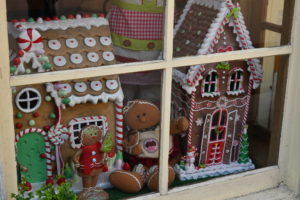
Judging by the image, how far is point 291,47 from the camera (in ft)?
5.16

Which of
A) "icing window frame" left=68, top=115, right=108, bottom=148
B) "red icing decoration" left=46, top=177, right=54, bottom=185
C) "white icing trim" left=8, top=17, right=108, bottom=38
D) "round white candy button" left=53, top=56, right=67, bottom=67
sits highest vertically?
"white icing trim" left=8, top=17, right=108, bottom=38

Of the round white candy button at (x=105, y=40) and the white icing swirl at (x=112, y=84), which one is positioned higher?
the round white candy button at (x=105, y=40)

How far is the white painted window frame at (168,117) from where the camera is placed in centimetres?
121

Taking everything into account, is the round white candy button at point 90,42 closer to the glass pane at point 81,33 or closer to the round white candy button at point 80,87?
the glass pane at point 81,33

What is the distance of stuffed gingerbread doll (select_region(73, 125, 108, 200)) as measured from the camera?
1423mm

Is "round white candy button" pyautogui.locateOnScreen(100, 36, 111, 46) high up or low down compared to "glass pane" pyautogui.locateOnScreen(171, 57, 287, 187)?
up

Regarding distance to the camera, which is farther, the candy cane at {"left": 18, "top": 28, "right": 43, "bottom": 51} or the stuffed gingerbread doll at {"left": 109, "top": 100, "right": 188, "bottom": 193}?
the stuffed gingerbread doll at {"left": 109, "top": 100, "right": 188, "bottom": 193}

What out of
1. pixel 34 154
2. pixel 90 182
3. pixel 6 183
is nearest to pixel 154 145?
pixel 90 182

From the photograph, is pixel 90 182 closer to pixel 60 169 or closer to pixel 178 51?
pixel 60 169

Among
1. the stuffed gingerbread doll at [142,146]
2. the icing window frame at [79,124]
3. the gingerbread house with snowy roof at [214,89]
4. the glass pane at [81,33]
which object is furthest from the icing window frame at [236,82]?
the icing window frame at [79,124]

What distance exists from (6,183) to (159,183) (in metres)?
0.45

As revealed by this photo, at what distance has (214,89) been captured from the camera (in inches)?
63.3

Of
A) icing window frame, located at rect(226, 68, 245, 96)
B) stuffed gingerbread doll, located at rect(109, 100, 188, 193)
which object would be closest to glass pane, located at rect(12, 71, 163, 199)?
stuffed gingerbread doll, located at rect(109, 100, 188, 193)

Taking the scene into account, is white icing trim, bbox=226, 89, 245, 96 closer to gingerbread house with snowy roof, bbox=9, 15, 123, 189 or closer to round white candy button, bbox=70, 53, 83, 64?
gingerbread house with snowy roof, bbox=9, 15, 123, 189
